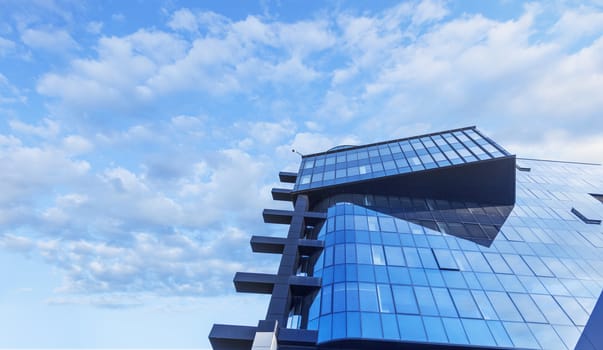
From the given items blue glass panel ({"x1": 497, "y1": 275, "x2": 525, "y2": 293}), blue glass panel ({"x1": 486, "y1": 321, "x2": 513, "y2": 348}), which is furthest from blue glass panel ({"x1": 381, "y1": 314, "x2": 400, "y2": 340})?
blue glass panel ({"x1": 497, "y1": 275, "x2": 525, "y2": 293})

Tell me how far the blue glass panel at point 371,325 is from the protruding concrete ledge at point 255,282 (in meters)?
7.10

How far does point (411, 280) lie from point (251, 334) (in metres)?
10.9

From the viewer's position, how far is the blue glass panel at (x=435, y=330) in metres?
17.0

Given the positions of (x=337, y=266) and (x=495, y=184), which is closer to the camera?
(x=337, y=266)

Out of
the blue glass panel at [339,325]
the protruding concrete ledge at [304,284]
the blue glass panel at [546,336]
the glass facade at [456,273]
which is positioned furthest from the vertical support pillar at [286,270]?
the blue glass panel at [546,336]

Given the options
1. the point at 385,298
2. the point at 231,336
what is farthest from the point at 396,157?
the point at 231,336

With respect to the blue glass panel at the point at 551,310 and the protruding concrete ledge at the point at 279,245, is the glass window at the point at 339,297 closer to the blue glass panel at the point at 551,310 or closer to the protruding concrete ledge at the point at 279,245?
the protruding concrete ledge at the point at 279,245

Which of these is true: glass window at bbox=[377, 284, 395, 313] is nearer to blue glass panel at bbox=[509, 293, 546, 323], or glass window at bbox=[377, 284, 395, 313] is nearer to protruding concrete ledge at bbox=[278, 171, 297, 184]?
blue glass panel at bbox=[509, 293, 546, 323]

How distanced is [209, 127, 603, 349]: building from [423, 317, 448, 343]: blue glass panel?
0.21ft

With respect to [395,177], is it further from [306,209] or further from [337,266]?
[337,266]

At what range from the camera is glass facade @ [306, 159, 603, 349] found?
17.7 m

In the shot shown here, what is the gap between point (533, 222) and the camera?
29391 mm

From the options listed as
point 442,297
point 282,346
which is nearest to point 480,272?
point 442,297

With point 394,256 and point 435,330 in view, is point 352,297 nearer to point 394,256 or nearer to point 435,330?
point 435,330
